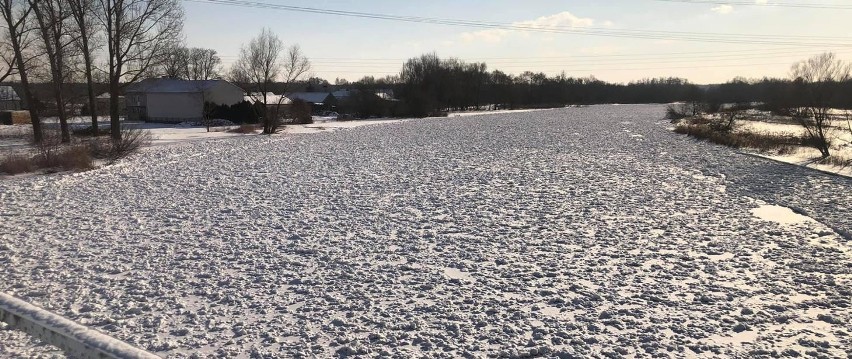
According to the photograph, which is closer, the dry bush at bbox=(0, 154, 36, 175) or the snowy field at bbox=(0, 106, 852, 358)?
the snowy field at bbox=(0, 106, 852, 358)

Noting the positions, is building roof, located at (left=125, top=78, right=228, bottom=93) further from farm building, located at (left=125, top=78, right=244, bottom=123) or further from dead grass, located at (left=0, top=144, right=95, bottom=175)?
dead grass, located at (left=0, top=144, right=95, bottom=175)

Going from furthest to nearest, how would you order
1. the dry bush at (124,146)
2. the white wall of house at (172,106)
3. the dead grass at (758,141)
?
the white wall of house at (172,106), the dead grass at (758,141), the dry bush at (124,146)

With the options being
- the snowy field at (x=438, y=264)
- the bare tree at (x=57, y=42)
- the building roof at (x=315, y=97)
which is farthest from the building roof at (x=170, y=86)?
the snowy field at (x=438, y=264)

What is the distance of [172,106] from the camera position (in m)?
52.1

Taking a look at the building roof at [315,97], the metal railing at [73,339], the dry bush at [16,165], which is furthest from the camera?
the building roof at [315,97]

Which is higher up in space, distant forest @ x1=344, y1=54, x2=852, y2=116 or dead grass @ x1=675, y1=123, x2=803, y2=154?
Answer: distant forest @ x1=344, y1=54, x2=852, y2=116

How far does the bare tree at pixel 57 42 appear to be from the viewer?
1047 inches

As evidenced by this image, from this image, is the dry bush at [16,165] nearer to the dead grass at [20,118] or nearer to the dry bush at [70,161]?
the dry bush at [70,161]

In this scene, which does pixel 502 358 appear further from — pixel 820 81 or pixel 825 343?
pixel 820 81

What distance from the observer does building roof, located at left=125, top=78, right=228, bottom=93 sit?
51.5 m

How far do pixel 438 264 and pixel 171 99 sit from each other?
50185 mm

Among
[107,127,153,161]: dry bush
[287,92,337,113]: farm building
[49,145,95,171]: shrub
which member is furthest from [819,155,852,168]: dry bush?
[287,92,337,113]: farm building

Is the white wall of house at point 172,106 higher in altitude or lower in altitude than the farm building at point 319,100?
lower

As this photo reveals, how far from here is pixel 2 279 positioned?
22.9 ft
